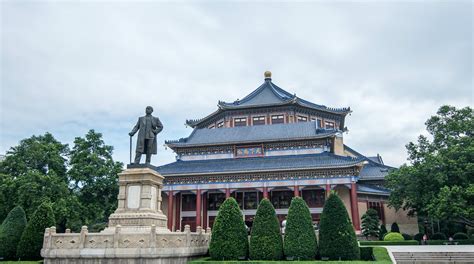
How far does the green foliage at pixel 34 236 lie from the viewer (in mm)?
18266

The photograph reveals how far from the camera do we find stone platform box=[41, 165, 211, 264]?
15.4 m

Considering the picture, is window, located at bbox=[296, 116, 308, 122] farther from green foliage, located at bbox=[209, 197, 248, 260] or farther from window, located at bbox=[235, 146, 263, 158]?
green foliage, located at bbox=[209, 197, 248, 260]

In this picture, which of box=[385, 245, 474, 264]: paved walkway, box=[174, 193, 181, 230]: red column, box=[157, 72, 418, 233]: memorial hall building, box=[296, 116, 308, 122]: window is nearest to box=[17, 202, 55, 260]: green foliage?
box=[385, 245, 474, 264]: paved walkway

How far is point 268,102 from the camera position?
5003 cm

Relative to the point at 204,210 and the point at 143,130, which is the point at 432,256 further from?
the point at 204,210

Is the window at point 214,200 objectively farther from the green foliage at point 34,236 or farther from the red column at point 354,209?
the green foliage at point 34,236

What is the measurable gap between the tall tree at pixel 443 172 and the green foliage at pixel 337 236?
432 inches

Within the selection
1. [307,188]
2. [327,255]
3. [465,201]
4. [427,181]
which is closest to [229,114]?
[307,188]

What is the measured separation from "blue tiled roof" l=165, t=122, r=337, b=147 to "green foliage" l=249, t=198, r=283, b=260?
2253 cm

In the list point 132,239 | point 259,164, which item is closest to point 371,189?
point 259,164

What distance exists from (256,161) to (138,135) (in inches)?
885

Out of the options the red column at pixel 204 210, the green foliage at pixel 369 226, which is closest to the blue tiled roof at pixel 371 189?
the green foliage at pixel 369 226

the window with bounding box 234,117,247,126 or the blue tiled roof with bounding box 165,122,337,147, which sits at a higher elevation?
the window with bounding box 234,117,247,126

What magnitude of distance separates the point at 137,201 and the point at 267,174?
21.6 meters
